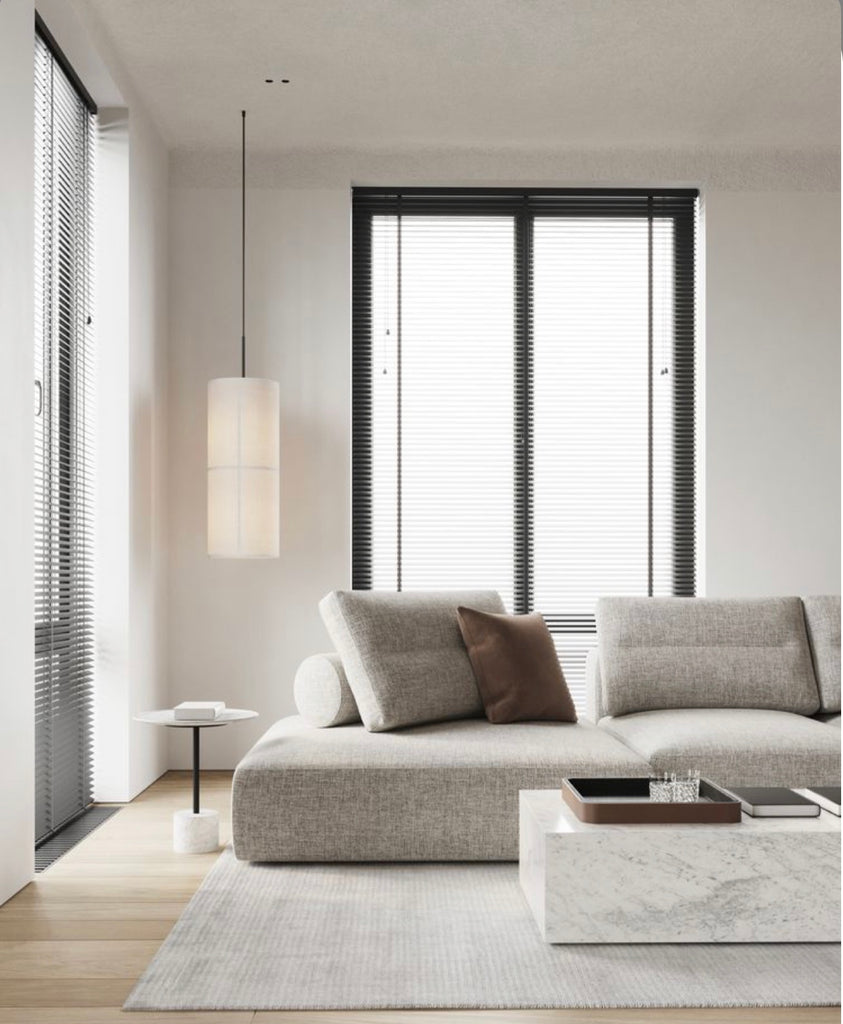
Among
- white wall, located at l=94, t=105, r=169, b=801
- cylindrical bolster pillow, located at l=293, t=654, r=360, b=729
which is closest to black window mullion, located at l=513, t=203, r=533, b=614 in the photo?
cylindrical bolster pillow, located at l=293, t=654, r=360, b=729

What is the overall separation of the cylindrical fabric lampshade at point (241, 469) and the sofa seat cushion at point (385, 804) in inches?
57.3

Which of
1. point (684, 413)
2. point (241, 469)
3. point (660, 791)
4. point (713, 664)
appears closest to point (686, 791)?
point (660, 791)

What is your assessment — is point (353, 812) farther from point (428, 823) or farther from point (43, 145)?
point (43, 145)

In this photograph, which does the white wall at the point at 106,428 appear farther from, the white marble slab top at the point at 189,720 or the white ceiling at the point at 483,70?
the white marble slab top at the point at 189,720

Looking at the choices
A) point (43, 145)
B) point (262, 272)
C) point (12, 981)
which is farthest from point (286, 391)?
point (12, 981)

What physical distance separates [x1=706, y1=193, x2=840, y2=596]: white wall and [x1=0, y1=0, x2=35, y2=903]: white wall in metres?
3.20

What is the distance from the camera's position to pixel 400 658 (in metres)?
3.87

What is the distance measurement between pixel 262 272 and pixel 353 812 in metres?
2.82

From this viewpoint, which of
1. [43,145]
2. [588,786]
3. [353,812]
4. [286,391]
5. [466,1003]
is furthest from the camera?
[286,391]

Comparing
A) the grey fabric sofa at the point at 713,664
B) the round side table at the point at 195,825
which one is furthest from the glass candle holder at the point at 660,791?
the round side table at the point at 195,825

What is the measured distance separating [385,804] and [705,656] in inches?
58.2

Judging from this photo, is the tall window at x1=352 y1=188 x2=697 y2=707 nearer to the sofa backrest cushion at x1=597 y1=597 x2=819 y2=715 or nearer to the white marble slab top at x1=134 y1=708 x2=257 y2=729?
the sofa backrest cushion at x1=597 y1=597 x2=819 y2=715

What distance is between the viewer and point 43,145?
12.8ft

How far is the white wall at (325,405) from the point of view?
522 cm
